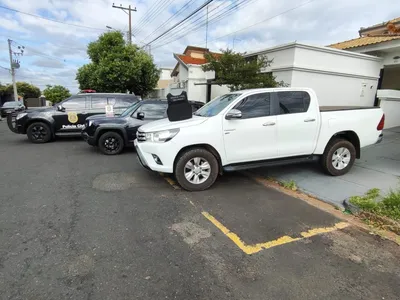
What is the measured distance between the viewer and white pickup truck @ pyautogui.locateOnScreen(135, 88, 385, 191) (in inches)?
188

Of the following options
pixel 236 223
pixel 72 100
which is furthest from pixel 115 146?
pixel 236 223

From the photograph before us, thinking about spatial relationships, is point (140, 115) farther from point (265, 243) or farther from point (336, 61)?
point (336, 61)

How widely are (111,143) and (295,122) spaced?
534cm

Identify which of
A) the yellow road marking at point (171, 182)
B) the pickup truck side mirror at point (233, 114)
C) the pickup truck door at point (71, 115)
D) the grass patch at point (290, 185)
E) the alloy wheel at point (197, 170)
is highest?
the pickup truck side mirror at point (233, 114)

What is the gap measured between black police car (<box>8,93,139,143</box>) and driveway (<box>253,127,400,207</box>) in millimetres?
6835

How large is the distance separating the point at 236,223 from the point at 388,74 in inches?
649

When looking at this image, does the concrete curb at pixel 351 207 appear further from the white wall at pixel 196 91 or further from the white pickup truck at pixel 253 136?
the white wall at pixel 196 91

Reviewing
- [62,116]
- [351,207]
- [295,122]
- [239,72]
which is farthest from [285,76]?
[62,116]

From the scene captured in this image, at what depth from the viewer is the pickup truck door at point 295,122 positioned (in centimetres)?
520

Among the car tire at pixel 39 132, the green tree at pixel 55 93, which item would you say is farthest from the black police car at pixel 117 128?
the green tree at pixel 55 93

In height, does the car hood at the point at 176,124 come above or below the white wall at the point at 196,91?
below

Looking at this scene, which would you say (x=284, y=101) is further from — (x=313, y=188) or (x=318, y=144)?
(x=313, y=188)

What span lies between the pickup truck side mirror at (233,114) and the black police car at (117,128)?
3898 mm

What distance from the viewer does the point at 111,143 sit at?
315 inches
